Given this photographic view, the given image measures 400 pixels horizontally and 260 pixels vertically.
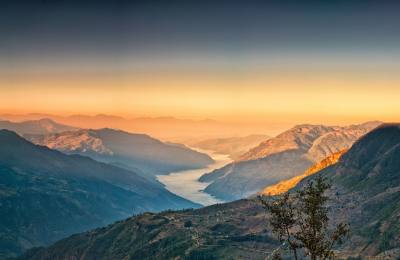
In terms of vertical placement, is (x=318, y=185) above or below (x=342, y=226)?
above

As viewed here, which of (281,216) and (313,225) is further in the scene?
(281,216)

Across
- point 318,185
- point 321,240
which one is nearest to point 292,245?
point 321,240

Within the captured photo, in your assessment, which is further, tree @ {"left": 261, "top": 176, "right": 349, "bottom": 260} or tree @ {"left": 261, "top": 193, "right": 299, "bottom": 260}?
tree @ {"left": 261, "top": 193, "right": 299, "bottom": 260}

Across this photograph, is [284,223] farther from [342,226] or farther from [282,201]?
[342,226]

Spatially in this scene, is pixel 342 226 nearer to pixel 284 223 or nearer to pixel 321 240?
pixel 321 240

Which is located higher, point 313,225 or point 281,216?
point 281,216

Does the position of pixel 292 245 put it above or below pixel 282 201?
below

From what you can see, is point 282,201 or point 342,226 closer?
point 342,226

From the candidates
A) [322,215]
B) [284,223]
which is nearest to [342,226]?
[322,215]

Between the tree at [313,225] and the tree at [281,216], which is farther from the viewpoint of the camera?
the tree at [281,216]
